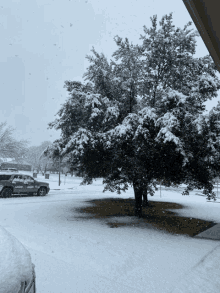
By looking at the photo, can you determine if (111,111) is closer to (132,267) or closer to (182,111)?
(182,111)

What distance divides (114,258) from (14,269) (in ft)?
13.4

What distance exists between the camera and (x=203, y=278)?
15.3 feet

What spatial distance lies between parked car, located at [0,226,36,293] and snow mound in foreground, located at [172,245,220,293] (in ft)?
9.73

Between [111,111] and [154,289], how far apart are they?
6510mm

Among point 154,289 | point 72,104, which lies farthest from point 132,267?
point 72,104

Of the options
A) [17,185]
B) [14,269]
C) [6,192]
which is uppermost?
[14,269]

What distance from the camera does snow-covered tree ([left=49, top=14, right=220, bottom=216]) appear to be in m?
8.52

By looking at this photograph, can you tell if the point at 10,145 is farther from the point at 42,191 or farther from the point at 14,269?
the point at 14,269

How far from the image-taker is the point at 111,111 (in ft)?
30.9

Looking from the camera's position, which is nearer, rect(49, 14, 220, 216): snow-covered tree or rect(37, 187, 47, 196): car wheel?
rect(49, 14, 220, 216): snow-covered tree

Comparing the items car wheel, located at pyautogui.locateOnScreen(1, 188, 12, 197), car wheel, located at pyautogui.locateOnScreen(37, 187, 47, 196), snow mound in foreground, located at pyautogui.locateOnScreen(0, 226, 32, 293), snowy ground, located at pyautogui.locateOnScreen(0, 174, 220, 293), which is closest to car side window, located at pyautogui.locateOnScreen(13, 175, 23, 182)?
car wheel, located at pyautogui.locateOnScreen(1, 188, 12, 197)

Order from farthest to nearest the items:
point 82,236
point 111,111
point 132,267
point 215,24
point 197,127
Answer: point 111,111
point 197,127
point 82,236
point 132,267
point 215,24

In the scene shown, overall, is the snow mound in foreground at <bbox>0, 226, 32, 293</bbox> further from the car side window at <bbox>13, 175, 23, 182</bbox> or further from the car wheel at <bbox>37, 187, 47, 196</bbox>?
the car wheel at <bbox>37, 187, 47, 196</bbox>

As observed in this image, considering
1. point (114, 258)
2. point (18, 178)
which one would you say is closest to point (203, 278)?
point (114, 258)
